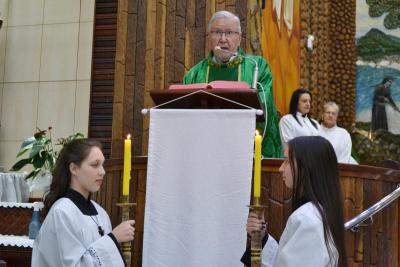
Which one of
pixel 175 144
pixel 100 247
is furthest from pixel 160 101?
pixel 100 247

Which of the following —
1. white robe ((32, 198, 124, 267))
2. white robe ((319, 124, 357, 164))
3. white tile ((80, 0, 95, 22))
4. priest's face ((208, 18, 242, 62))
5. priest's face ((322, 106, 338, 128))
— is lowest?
white robe ((32, 198, 124, 267))

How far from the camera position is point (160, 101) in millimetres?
4078

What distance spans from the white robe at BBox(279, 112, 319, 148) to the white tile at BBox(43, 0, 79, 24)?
9.12ft

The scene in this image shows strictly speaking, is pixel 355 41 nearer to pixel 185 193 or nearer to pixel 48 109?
pixel 48 109

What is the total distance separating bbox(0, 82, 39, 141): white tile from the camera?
25.9ft

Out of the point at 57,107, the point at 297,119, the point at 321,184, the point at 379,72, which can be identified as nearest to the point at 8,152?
the point at 57,107

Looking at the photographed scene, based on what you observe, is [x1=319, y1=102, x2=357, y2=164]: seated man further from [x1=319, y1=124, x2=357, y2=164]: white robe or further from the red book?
the red book

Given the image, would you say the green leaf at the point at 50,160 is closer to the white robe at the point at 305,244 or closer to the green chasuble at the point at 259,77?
the green chasuble at the point at 259,77

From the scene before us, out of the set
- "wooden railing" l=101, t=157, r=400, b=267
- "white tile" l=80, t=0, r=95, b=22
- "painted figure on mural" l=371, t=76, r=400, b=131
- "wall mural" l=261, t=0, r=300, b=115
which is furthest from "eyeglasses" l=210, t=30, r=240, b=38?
"painted figure on mural" l=371, t=76, r=400, b=131

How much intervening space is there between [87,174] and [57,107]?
442cm

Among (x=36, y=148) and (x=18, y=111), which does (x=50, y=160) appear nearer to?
(x=36, y=148)

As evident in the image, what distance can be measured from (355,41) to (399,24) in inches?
36.6

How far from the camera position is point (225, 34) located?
474 centimetres

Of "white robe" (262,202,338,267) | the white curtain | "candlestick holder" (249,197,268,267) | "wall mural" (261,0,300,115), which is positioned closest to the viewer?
"white robe" (262,202,338,267)
